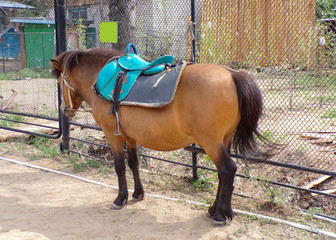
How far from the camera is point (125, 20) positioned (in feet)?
17.7

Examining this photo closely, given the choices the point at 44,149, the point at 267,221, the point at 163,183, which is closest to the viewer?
the point at 267,221

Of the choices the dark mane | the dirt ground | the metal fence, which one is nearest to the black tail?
the metal fence

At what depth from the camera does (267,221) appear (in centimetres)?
343

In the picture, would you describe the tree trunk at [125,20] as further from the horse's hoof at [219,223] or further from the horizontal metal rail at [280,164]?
the horse's hoof at [219,223]

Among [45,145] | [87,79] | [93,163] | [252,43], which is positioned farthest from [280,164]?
[45,145]

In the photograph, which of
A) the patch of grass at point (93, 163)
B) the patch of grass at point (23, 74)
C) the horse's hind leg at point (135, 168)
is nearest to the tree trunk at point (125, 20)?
the patch of grass at point (93, 163)

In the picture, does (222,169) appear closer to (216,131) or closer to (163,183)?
(216,131)

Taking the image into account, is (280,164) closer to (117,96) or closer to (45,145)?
(117,96)

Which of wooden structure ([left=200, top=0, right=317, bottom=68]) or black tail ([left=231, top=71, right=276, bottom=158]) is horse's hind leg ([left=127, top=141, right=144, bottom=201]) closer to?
black tail ([left=231, top=71, right=276, bottom=158])

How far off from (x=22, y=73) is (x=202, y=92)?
48.5 feet

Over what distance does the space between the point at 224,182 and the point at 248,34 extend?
209 cm

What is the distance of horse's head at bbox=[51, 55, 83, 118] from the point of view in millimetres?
4266

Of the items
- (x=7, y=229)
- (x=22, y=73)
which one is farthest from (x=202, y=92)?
(x=22, y=73)

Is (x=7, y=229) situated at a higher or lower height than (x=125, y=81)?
lower
